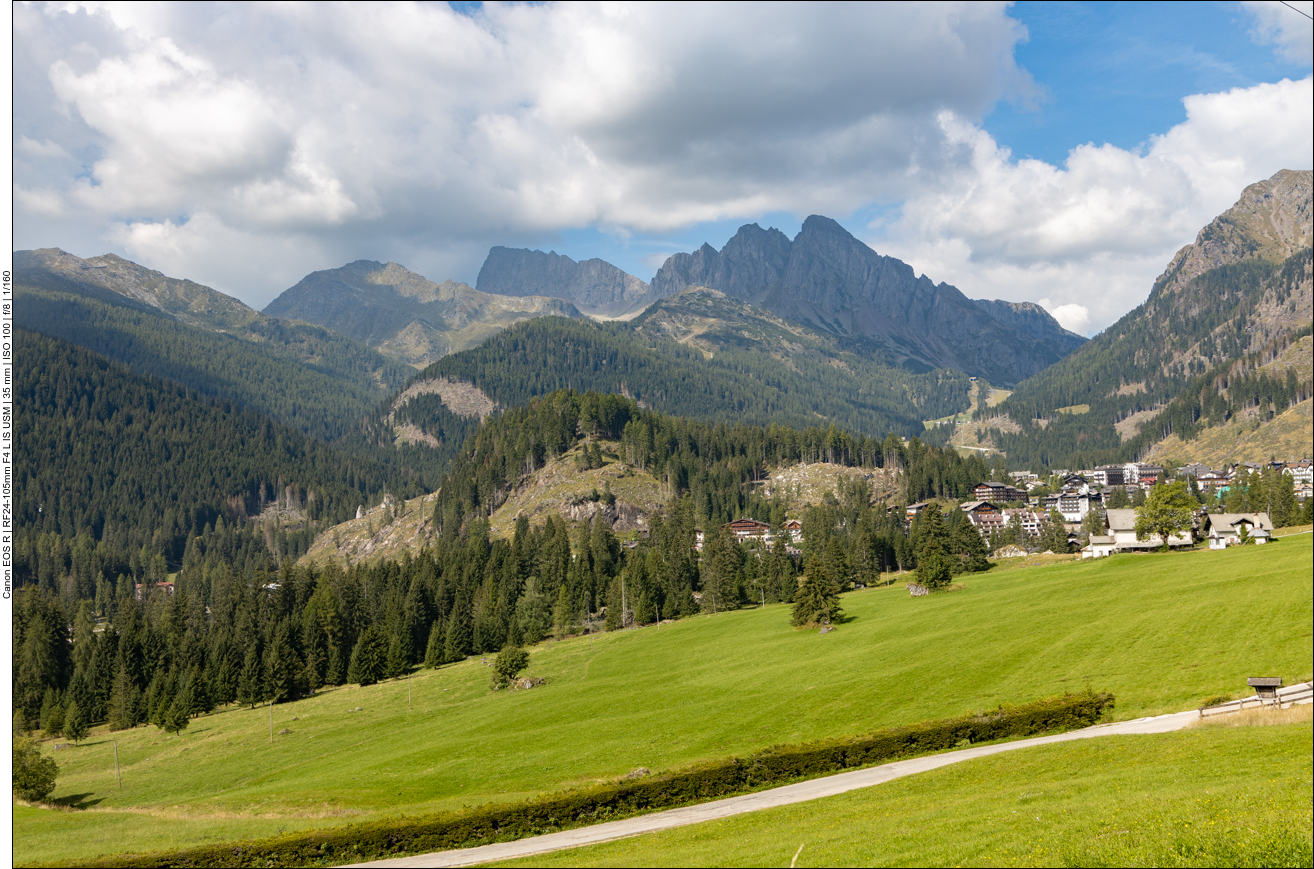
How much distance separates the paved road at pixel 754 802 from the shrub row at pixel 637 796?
817 mm

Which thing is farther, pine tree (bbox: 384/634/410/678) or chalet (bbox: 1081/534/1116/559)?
pine tree (bbox: 384/634/410/678)

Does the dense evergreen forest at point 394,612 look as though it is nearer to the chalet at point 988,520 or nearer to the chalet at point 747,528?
the chalet at point 747,528

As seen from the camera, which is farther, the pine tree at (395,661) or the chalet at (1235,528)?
the pine tree at (395,661)

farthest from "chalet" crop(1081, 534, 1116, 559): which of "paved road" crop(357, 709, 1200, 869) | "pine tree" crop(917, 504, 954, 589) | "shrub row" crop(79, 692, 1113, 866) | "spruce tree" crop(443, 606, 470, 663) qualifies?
"spruce tree" crop(443, 606, 470, 663)

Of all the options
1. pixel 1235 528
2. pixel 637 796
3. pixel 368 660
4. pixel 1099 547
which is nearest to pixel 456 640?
pixel 368 660

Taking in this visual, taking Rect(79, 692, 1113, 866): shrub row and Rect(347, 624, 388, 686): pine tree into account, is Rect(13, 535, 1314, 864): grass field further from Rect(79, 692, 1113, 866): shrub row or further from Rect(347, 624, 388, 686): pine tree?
Rect(347, 624, 388, 686): pine tree

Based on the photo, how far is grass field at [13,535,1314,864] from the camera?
151ft

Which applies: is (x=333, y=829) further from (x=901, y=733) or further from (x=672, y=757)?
(x=901, y=733)

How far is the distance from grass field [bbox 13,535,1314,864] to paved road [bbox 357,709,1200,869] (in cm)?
469

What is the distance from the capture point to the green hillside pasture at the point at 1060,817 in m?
19.0

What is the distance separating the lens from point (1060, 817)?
22.8 m

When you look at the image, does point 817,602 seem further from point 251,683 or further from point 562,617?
point 251,683

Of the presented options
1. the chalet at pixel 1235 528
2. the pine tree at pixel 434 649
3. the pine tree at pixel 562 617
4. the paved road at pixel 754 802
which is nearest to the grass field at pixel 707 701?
the paved road at pixel 754 802

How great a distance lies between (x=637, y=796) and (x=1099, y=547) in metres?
107
